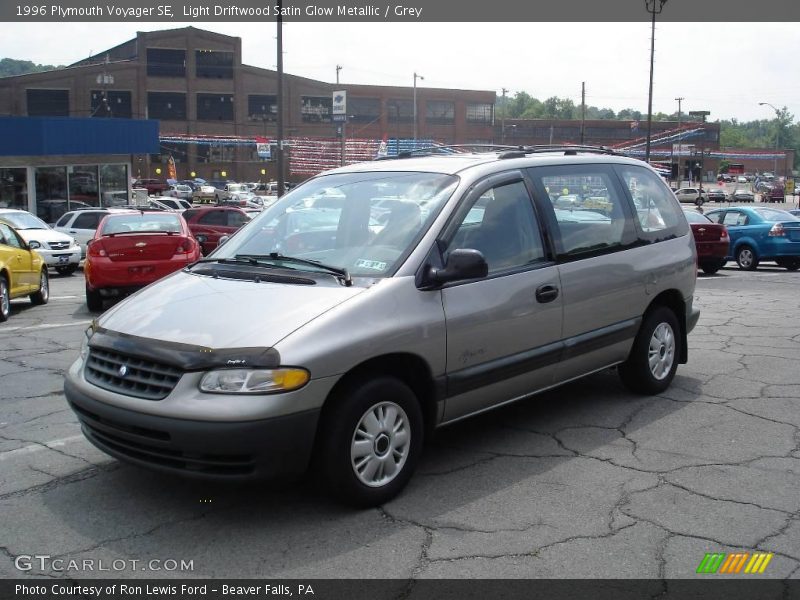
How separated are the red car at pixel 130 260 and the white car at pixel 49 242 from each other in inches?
301

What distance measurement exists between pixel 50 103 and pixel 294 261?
275 feet

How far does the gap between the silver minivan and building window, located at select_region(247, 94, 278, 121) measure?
3224 inches

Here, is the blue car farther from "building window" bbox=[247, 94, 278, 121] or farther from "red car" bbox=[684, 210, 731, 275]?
"building window" bbox=[247, 94, 278, 121]

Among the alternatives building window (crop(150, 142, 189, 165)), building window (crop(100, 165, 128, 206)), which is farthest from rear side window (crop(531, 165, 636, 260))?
building window (crop(150, 142, 189, 165))

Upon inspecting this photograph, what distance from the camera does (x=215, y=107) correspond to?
3290 inches

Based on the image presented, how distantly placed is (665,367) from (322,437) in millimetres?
3776

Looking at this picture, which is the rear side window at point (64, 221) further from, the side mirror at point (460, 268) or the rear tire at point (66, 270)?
the side mirror at point (460, 268)

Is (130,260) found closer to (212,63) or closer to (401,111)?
(212,63)

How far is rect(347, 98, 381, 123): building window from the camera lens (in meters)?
91.5

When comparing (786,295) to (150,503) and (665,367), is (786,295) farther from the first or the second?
(150,503)

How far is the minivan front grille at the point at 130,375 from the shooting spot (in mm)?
4203

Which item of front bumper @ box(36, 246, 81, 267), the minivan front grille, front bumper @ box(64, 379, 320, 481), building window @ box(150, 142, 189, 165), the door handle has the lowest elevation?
front bumper @ box(36, 246, 81, 267)

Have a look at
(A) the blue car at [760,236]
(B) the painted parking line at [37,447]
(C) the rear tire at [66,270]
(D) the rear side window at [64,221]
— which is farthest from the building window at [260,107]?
(B) the painted parking line at [37,447]
